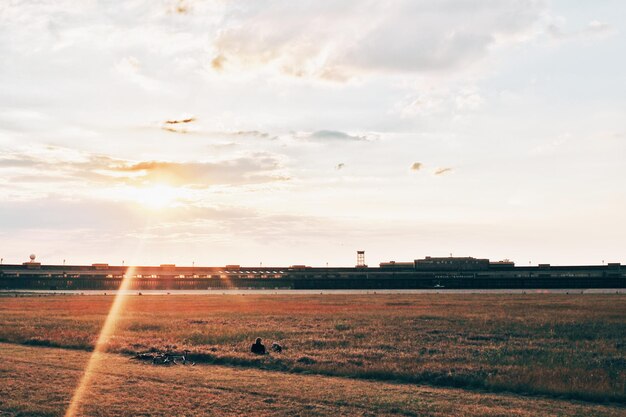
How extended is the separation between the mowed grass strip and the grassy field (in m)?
1.46

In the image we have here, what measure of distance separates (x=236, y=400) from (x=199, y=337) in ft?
60.7

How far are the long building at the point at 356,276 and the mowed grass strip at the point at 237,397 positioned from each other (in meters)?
138

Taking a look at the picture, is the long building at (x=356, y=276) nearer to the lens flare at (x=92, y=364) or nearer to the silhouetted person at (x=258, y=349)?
the lens flare at (x=92, y=364)

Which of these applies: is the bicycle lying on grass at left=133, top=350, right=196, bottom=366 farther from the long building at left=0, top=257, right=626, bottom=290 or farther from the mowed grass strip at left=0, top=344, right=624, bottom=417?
the long building at left=0, top=257, right=626, bottom=290

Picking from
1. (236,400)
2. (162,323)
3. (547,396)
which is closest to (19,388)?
(236,400)

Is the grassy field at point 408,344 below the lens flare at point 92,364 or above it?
below

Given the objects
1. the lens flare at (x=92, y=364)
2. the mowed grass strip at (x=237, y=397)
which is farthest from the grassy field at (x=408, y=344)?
the mowed grass strip at (x=237, y=397)

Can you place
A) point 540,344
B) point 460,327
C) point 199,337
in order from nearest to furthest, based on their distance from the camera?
point 540,344
point 199,337
point 460,327

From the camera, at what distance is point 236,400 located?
2023 centimetres

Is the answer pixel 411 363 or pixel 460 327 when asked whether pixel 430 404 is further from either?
pixel 460 327

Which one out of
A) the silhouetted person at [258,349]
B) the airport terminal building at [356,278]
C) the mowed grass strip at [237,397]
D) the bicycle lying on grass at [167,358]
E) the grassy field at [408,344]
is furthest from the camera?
the airport terminal building at [356,278]

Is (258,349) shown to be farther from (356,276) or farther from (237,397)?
(356,276)

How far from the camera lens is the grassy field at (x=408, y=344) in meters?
24.3

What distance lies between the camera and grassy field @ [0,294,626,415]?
79.7ft
